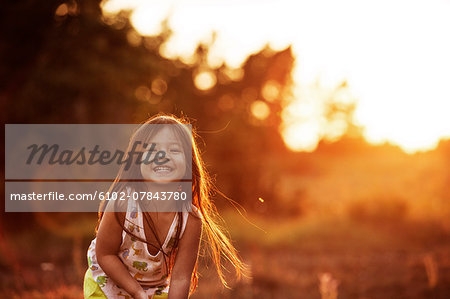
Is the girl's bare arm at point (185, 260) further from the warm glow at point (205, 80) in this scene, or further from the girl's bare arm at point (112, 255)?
the warm glow at point (205, 80)

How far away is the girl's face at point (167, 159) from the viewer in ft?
8.18

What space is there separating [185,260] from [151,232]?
0.67 ft

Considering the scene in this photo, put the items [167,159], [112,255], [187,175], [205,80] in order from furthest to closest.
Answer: [205,80]
[187,175]
[167,159]
[112,255]

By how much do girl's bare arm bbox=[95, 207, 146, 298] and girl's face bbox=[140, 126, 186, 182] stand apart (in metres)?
0.26

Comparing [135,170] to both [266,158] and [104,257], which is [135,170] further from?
[266,158]

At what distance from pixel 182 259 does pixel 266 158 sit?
1569 cm

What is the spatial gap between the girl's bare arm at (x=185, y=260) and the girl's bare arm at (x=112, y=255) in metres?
0.15

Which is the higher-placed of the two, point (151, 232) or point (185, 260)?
point (151, 232)

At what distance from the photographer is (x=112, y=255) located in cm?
236

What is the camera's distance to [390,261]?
29.3 feet

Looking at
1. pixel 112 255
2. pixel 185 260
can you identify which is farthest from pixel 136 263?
pixel 185 260

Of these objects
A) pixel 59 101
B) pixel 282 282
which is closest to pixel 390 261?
pixel 282 282

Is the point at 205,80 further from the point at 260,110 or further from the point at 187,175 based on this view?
the point at 187,175

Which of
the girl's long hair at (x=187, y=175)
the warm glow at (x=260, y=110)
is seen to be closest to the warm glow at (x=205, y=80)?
the warm glow at (x=260, y=110)
